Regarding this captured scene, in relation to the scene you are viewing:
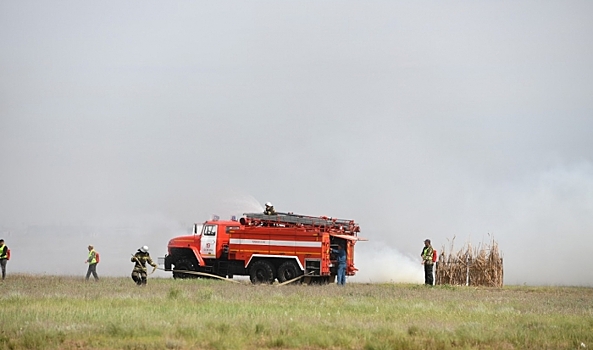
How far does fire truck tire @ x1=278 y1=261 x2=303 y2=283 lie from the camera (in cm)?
3638

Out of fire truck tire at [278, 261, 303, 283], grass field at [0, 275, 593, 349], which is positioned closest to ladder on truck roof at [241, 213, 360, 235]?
fire truck tire at [278, 261, 303, 283]

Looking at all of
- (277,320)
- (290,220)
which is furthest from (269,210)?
(277,320)

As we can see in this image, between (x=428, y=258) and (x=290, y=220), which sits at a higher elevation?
(x=290, y=220)

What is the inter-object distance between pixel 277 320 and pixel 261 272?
16.5 metres

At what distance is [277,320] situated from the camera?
20500mm

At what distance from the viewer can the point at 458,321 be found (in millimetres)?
22016

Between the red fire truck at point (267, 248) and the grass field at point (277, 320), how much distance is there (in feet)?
20.2

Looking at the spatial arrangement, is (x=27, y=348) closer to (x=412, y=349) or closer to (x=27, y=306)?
(x=27, y=306)

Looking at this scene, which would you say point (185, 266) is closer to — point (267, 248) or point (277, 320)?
point (267, 248)

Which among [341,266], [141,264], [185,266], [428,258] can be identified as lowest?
[141,264]

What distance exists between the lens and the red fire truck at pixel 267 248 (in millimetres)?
36344

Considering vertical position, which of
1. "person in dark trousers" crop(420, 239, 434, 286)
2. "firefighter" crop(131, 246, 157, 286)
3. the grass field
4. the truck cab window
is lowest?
the grass field

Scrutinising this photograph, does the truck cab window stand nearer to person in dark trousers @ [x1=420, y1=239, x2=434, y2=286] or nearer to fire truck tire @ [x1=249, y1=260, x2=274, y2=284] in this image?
fire truck tire @ [x1=249, y1=260, x2=274, y2=284]

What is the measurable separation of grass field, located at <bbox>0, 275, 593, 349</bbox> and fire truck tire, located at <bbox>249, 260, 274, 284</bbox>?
6.18 metres
